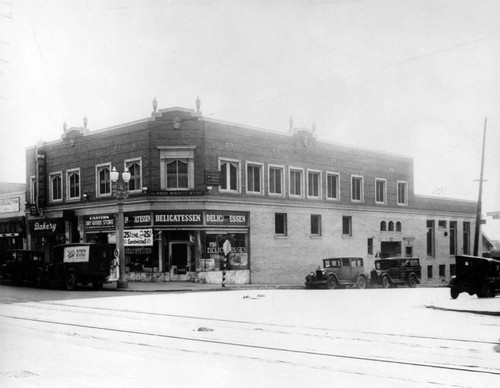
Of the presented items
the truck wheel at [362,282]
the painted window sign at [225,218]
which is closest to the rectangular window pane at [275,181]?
the painted window sign at [225,218]

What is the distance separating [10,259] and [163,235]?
8.55m

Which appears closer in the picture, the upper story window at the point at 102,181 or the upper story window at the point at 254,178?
the upper story window at the point at 254,178

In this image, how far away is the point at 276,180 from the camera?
3606 centimetres

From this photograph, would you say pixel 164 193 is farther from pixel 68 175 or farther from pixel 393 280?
pixel 393 280

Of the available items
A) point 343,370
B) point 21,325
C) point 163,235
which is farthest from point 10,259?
point 343,370

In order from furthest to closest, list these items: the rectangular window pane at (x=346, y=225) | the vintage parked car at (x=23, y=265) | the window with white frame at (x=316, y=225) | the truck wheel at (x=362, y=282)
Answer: the rectangular window pane at (x=346, y=225), the window with white frame at (x=316, y=225), the vintage parked car at (x=23, y=265), the truck wheel at (x=362, y=282)

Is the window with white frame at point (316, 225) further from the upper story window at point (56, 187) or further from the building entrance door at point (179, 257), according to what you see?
the upper story window at point (56, 187)

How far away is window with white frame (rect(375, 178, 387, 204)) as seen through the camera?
4328 centimetres

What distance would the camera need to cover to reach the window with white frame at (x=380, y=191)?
43.3 metres

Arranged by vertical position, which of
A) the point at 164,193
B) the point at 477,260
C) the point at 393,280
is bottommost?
the point at 393,280

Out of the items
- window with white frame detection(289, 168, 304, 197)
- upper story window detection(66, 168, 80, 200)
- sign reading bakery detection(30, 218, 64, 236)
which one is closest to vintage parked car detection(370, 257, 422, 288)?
window with white frame detection(289, 168, 304, 197)

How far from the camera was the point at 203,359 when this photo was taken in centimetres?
967

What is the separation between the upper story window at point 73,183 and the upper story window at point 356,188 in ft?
60.5

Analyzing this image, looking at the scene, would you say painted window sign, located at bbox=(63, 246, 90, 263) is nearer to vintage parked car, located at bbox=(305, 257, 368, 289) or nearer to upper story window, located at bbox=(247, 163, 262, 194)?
upper story window, located at bbox=(247, 163, 262, 194)
